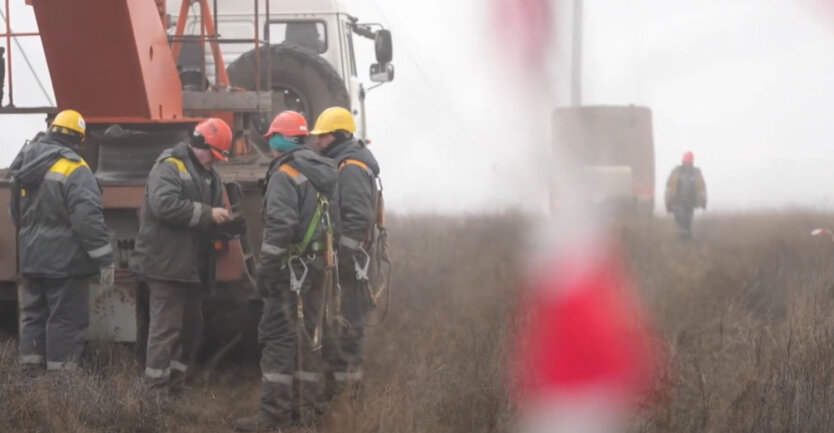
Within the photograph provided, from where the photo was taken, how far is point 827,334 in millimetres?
7301

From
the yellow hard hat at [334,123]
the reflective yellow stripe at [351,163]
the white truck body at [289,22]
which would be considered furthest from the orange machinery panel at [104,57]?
the white truck body at [289,22]

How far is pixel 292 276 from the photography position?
791cm

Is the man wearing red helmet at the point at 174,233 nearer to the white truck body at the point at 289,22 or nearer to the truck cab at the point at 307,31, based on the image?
the truck cab at the point at 307,31

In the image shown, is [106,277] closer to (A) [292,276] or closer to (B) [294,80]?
(A) [292,276]

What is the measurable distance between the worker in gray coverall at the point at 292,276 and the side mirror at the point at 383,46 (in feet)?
12.2

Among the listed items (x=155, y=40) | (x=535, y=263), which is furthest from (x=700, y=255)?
(x=155, y=40)

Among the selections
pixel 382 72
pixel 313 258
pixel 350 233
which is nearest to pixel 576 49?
pixel 350 233

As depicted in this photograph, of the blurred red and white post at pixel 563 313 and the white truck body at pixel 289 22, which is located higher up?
the white truck body at pixel 289 22

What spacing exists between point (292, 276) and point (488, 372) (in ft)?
4.12

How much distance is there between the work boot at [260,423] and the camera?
786 cm

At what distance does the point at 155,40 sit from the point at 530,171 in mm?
4424

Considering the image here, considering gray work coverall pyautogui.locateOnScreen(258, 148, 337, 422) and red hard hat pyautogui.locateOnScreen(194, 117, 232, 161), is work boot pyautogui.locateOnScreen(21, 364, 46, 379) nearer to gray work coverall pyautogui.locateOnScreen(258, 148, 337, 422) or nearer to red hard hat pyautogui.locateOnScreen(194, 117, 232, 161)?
gray work coverall pyautogui.locateOnScreen(258, 148, 337, 422)

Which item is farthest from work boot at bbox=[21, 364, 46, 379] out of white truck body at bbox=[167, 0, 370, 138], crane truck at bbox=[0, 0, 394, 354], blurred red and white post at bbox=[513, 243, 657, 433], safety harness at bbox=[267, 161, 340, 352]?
white truck body at bbox=[167, 0, 370, 138]

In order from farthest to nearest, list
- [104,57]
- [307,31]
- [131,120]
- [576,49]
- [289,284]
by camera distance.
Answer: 1. [307,31]
2. [576,49]
3. [131,120]
4. [104,57]
5. [289,284]
